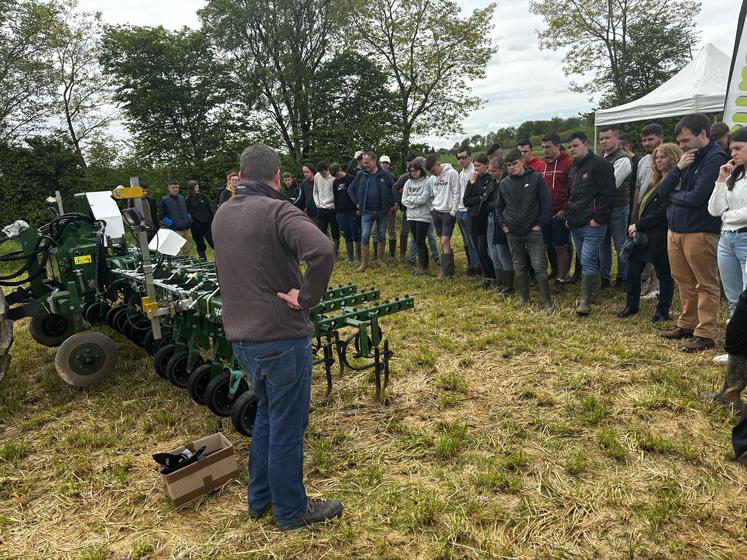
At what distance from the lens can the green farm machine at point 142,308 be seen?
3.75m

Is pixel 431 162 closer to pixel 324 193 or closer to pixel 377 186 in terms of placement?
pixel 377 186

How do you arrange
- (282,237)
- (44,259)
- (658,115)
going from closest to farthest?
(282,237) < (44,259) < (658,115)

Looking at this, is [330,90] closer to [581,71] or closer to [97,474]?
[581,71]

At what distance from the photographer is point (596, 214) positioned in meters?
5.61

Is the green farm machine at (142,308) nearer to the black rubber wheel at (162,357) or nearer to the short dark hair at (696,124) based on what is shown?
the black rubber wheel at (162,357)

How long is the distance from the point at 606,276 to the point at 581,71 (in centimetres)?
2313

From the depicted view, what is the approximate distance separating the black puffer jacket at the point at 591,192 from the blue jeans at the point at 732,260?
1.49m

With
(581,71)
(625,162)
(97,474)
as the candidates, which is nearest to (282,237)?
(97,474)

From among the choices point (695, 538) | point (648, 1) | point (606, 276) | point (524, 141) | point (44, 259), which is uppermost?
point (648, 1)

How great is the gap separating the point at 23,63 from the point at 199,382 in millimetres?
22100

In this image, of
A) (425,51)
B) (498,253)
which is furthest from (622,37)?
(498,253)

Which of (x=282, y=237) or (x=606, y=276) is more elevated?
(x=282, y=237)

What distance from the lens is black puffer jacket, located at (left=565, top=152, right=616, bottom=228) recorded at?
18.3 feet

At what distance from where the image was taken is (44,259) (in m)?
A: 5.07
